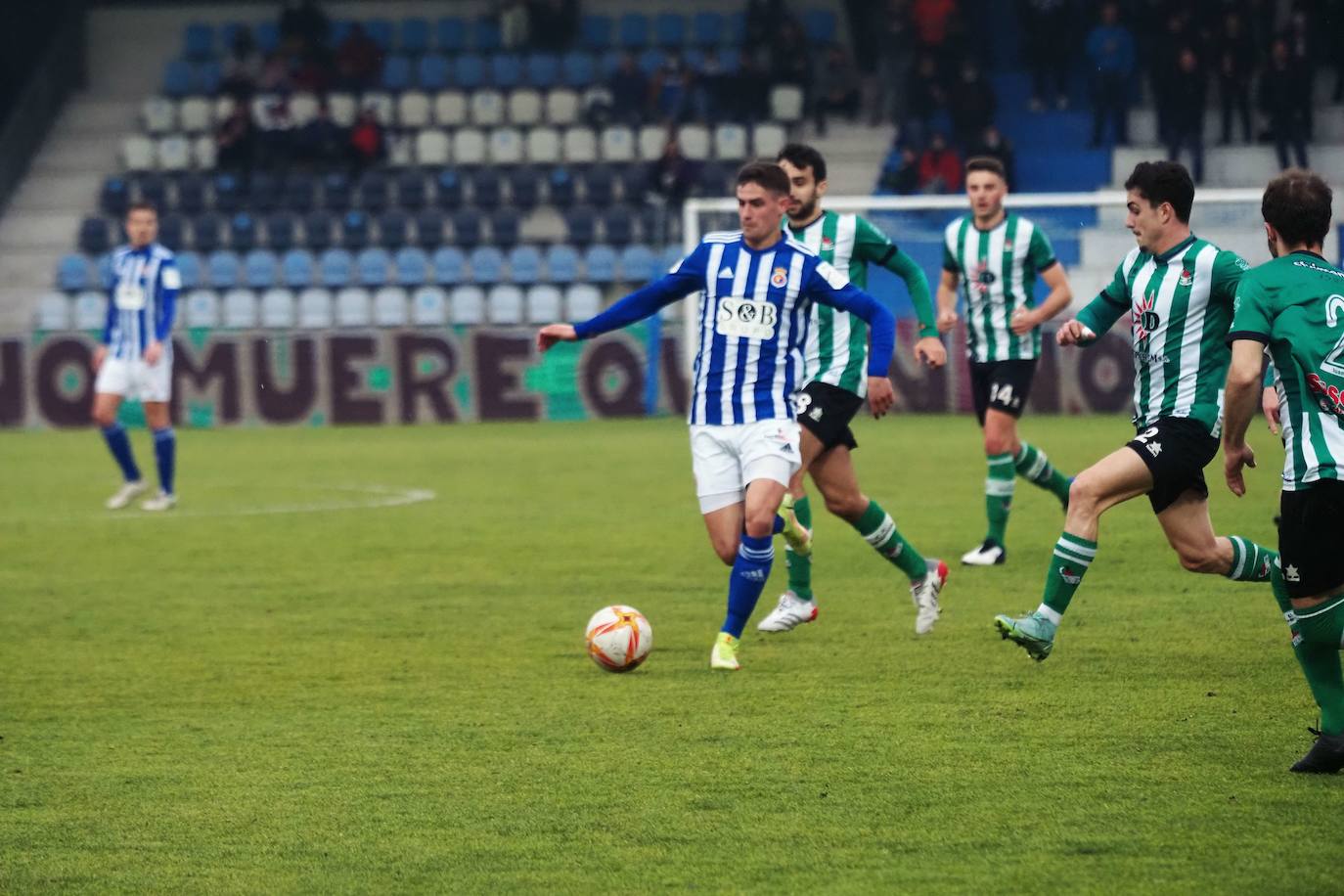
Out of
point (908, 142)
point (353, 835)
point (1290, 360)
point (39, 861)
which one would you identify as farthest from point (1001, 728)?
point (908, 142)

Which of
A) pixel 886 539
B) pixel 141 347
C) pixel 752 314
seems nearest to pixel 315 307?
pixel 141 347

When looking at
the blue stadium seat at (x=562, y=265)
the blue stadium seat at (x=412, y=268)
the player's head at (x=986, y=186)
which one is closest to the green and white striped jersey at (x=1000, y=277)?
the player's head at (x=986, y=186)

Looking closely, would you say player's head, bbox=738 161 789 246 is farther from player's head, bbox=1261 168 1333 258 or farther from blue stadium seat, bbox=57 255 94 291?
blue stadium seat, bbox=57 255 94 291

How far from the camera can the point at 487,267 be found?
2605cm

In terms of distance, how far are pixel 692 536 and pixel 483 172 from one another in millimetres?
16379

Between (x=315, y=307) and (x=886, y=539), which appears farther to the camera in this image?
(x=315, y=307)

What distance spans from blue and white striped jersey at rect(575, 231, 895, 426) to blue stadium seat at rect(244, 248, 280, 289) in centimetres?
1989

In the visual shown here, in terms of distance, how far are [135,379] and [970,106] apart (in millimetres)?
13754

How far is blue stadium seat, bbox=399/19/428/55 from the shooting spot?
2962 centimetres

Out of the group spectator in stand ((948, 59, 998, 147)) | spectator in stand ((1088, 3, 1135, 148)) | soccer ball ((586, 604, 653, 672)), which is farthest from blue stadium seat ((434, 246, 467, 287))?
soccer ball ((586, 604, 653, 672))

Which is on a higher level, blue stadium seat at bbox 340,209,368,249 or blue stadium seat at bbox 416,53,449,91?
blue stadium seat at bbox 416,53,449,91

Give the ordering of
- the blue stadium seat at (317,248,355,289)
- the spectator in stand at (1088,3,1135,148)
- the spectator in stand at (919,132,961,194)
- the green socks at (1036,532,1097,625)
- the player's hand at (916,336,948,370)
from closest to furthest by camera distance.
Answer: the green socks at (1036,532,1097,625) → the player's hand at (916,336,948,370) → the spectator in stand at (919,132,961,194) → the spectator in stand at (1088,3,1135,148) → the blue stadium seat at (317,248,355,289)

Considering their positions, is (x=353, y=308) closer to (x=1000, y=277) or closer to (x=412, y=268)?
(x=412, y=268)

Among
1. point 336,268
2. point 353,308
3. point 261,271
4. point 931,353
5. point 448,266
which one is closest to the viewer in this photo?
point 931,353
